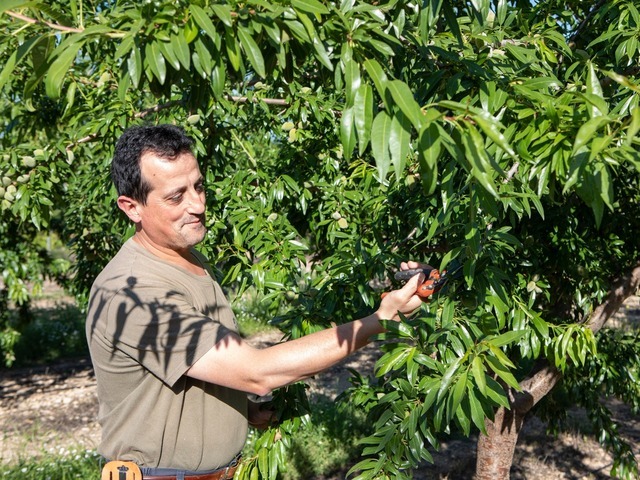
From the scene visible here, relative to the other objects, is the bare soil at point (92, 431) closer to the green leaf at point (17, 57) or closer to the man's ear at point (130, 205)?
the man's ear at point (130, 205)

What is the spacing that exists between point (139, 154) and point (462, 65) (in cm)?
96

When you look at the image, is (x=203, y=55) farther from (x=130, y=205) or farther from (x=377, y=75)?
(x=130, y=205)

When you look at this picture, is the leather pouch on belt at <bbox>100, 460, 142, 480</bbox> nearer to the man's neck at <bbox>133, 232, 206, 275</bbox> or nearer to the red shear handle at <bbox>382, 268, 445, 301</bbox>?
the man's neck at <bbox>133, 232, 206, 275</bbox>

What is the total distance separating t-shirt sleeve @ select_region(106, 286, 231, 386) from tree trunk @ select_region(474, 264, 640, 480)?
196cm

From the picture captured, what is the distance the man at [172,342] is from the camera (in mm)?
1800

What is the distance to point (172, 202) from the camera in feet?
6.58

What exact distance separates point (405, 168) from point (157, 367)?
1122mm

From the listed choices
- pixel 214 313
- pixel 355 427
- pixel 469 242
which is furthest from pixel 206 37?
pixel 355 427

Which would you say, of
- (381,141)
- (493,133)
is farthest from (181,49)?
(493,133)

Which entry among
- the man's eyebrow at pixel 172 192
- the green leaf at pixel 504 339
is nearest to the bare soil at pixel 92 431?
the man's eyebrow at pixel 172 192

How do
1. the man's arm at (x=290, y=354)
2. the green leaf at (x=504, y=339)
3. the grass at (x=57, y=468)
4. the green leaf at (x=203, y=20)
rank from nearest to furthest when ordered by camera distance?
the green leaf at (x=203, y=20) → the green leaf at (x=504, y=339) → the man's arm at (x=290, y=354) → the grass at (x=57, y=468)

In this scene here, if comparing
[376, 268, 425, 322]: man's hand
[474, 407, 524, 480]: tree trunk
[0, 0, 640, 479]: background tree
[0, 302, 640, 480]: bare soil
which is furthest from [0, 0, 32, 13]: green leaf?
[474, 407, 524, 480]: tree trunk

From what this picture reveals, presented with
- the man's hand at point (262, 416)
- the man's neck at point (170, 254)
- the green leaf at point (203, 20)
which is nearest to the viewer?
the green leaf at point (203, 20)

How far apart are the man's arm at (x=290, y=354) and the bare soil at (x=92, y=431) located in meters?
1.86
